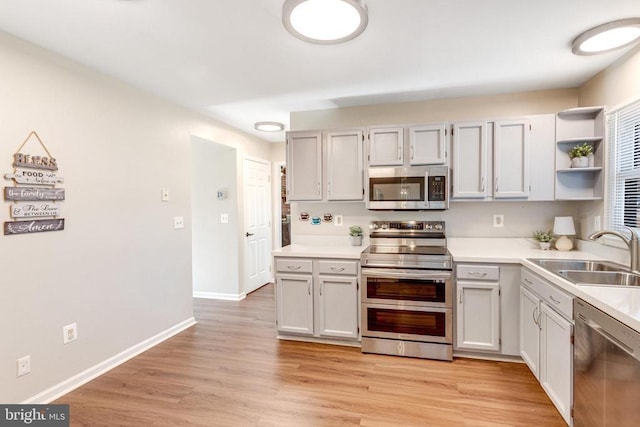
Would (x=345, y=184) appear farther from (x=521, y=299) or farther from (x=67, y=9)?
(x=67, y=9)

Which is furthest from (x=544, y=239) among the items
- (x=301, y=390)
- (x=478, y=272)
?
(x=301, y=390)

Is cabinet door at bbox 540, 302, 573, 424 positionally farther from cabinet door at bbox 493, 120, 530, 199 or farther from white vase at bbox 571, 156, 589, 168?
white vase at bbox 571, 156, 589, 168

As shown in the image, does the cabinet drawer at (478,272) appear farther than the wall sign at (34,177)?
Yes

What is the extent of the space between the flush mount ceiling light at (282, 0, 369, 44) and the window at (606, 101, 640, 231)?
2089 mm

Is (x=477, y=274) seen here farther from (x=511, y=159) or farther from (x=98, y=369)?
(x=98, y=369)

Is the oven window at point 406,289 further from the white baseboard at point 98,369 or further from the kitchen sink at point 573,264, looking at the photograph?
the white baseboard at point 98,369

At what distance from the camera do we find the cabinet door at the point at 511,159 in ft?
9.21

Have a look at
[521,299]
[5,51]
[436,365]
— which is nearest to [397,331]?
[436,365]

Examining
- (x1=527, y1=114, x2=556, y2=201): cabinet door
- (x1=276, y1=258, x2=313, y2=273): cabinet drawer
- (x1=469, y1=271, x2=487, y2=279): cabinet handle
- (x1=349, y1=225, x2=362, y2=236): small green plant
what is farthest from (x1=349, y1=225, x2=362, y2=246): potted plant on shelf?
(x1=527, y1=114, x2=556, y2=201): cabinet door

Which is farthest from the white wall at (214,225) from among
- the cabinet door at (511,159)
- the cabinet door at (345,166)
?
the cabinet door at (511,159)

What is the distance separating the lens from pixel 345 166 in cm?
319

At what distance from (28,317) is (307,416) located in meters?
1.93

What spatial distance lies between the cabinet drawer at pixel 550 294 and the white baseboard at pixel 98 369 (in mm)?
3329

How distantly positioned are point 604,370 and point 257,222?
4222 millimetres
